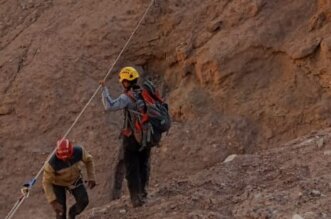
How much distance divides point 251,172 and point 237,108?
11.7 ft

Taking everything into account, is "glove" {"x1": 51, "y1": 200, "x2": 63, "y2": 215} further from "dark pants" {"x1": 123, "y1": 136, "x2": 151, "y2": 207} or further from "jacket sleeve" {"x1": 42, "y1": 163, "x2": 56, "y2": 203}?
"dark pants" {"x1": 123, "y1": 136, "x2": 151, "y2": 207}

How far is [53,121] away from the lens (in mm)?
12977

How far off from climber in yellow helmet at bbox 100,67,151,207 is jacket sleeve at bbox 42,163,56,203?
91 centimetres

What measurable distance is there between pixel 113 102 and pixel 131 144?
650 mm

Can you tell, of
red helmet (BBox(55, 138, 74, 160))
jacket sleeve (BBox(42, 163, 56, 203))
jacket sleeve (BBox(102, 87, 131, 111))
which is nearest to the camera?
jacket sleeve (BBox(102, 87, 131, 111))

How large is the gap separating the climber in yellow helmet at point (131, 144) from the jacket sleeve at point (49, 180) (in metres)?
0.91

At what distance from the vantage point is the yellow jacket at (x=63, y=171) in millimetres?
7986

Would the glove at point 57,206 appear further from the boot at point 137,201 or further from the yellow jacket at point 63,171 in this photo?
the boot at point 137,201

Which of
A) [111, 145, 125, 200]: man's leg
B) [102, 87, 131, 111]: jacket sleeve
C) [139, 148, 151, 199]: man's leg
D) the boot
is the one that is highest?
[102, 87, 131, 111]: jacket sleeve

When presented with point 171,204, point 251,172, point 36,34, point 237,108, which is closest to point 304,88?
point 237,108

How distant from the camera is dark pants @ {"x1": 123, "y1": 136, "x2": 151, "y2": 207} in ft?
26.9

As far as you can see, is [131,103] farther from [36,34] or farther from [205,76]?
[36,34]

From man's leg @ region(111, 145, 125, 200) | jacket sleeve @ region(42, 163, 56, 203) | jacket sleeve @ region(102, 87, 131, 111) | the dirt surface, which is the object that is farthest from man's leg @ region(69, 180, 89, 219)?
man's leg @ region(111, 145, 125, 200)

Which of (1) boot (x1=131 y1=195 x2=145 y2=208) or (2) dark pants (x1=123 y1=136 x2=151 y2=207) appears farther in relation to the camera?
(1) boot (x1=131 y1=195 x2=145 y2=208)
